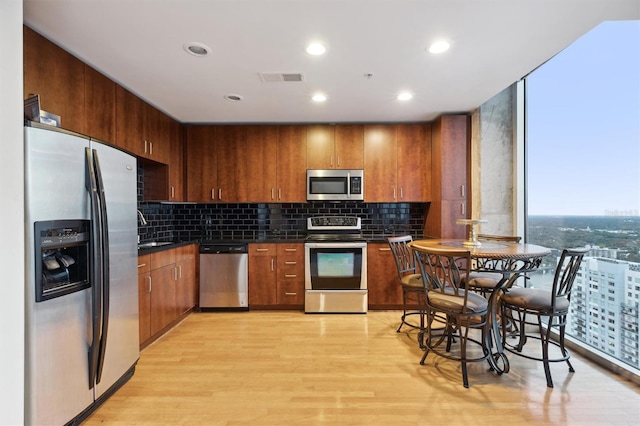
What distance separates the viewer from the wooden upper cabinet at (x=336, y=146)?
13.2 feet

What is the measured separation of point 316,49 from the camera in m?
2.18

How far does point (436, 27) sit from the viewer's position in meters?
1.93

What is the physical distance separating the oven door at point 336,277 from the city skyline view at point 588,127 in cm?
207

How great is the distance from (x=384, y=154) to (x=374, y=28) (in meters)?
2.19

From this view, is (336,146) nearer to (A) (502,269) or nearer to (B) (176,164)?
(B) (176,164)

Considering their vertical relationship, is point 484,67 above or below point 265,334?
above

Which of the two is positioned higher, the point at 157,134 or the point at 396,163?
the point at 157,134

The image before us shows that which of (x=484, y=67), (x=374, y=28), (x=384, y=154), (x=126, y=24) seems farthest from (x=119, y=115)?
(x=484, y=67)

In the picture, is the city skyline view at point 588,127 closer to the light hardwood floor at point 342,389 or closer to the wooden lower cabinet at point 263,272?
the light hardwood floor at point 342,389

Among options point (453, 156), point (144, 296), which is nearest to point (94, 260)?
point (144, 296)
